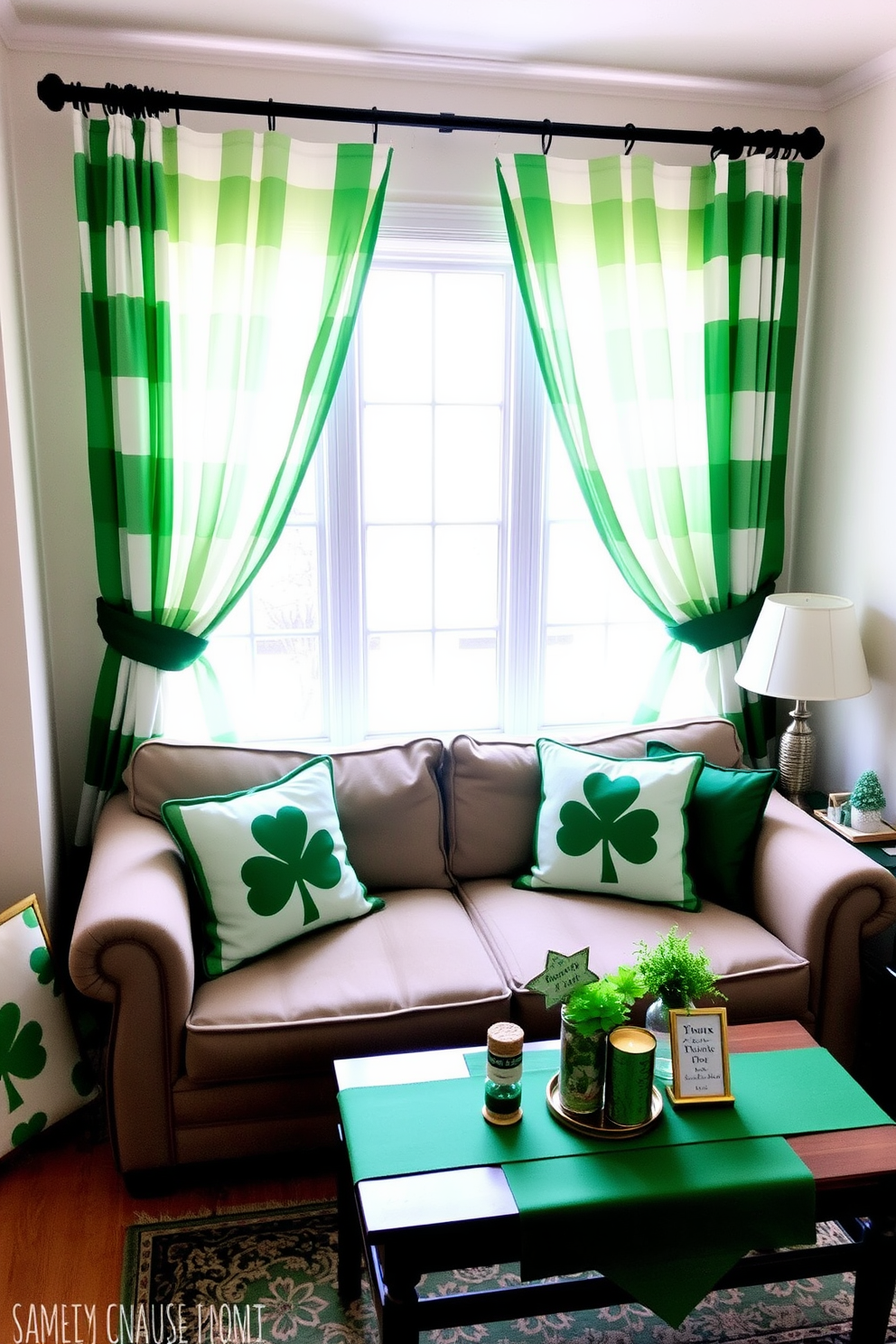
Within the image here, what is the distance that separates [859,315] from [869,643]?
95 centimetres

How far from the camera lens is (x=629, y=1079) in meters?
1.73

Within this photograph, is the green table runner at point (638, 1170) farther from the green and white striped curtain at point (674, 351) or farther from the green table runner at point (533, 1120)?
the green and white striped curtain at point (674, 351)

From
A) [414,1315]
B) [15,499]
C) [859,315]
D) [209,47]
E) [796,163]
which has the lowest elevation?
[414,1315]

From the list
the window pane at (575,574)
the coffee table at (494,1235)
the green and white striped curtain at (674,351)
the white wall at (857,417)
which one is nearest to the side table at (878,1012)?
the white wall at (857,417)

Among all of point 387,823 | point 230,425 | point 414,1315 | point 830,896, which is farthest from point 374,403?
point 414,1315

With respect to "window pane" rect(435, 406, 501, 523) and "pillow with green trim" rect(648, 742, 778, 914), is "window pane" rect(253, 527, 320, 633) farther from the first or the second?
"pillow with green trim" rect(648, 742, 778, 914)

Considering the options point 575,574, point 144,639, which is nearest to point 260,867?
point 144,639

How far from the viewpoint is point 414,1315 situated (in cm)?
160

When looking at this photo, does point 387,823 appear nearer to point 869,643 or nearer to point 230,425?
point 230,425

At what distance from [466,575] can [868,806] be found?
1.34 metres

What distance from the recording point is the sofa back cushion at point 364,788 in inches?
105

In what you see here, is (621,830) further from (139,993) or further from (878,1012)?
(139,993)

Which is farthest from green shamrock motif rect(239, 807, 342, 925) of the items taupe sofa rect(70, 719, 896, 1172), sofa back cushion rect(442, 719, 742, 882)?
sofa back cushion rect(442, 719, 742, 882)

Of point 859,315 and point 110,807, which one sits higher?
point 859,315
